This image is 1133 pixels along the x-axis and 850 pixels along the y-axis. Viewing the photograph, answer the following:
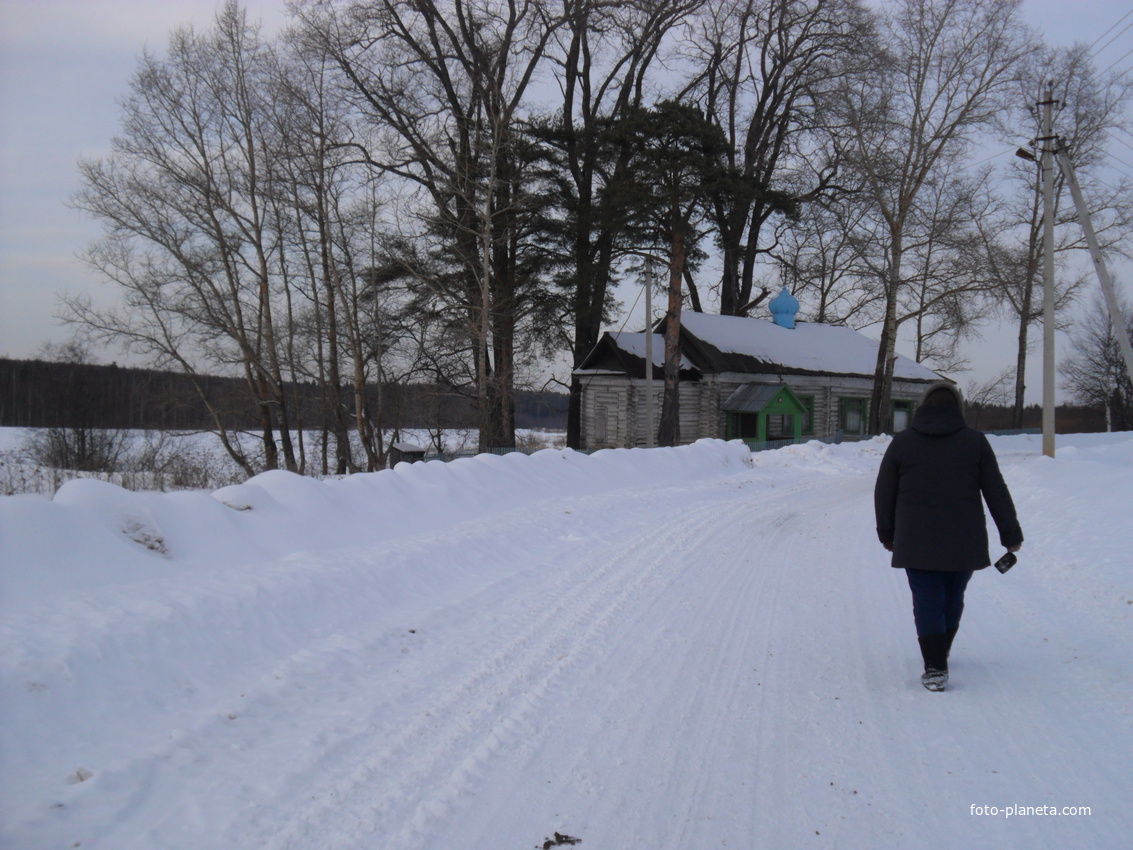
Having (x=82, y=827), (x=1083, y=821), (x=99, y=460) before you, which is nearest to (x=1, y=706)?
(x=82, y=827)

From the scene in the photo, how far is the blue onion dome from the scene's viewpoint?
34156 millimetres

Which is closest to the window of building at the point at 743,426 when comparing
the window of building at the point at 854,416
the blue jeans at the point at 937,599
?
the window of building at the point at 854,416

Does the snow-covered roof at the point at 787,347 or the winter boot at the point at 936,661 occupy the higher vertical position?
the snow-covered roof at the point at 787,347

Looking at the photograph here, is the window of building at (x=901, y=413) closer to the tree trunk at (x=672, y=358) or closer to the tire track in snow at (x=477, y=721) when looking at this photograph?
the tree trunk at (x=672, y=358)

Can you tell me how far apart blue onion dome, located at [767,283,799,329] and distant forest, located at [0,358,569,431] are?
452 inches

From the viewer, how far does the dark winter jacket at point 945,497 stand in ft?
14.0

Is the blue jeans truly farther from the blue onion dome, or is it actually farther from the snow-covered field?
the blue onion dome

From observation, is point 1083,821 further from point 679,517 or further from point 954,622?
point 679,517

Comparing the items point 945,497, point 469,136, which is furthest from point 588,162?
point 945,497

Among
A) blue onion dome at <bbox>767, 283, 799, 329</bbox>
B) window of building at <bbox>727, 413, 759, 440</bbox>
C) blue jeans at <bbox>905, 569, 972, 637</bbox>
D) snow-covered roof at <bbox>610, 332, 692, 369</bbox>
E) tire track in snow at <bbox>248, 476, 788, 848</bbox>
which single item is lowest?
tire track in snow at <bbox>248, 476, 788, 848</bbox>

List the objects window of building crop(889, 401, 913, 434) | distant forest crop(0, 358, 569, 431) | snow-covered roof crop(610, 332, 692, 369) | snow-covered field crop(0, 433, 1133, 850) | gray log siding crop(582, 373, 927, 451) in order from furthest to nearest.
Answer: window of building crop(889, 401, 913, 434)
snow-covered roof crop(610, 332, 692, 369)
gray log siding crop(582, 373, 927, 451)
distant forest crop(0, 358, 569, 431)
snow-covered field crop(0, 433, 1133, 850)

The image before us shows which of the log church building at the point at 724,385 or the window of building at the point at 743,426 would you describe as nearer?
the log church building at the point at 724,385

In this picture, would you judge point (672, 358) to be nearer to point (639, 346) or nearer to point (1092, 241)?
point (639, 346)

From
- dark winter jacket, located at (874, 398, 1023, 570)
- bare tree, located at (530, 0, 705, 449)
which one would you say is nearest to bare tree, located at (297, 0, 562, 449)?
bare tree, located at (530, 0, 705, 449)
